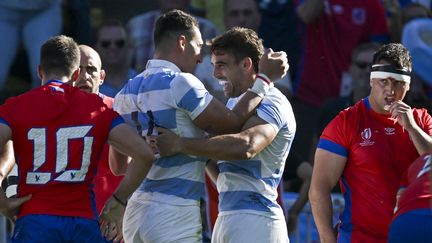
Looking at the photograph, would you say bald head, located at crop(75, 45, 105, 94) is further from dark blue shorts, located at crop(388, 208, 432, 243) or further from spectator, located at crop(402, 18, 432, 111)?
spectator, located at crop(402, 18, 432, 111)

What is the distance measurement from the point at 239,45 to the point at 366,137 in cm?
108

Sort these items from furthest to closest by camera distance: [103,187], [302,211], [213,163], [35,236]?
[302,211]
[103,187]
[213,163]
[35,236]

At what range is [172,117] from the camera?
775 centimetres

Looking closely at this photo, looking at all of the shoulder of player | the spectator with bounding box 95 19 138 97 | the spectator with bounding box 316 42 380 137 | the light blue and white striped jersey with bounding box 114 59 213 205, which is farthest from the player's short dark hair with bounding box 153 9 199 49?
the spectator with bounding box 95 19 138 97

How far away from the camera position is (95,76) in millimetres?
9023

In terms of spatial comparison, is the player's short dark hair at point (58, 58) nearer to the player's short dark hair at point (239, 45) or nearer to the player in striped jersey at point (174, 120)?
the player in striped jersey at point (174, 120)

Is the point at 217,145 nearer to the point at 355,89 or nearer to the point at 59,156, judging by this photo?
the point at 59,156

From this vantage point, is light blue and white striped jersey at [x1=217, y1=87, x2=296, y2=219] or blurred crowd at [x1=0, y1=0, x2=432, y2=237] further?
blurred crowd at [x1=0, y1=0, x2=432, y2=237]

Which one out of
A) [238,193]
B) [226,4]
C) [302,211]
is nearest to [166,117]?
[238,193]

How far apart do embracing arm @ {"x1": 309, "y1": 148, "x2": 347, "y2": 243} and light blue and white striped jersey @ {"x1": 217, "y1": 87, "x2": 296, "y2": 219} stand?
0.45 metres

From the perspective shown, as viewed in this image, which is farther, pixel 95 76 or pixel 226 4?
pixel 226 4

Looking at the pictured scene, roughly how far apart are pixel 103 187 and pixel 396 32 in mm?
→ 5044

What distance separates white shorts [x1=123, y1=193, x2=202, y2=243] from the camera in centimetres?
770

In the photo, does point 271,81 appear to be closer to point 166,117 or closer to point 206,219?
point 166,117
